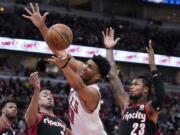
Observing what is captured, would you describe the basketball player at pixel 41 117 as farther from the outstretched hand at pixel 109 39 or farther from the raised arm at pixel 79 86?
the outstretched hand at pixel 109 39

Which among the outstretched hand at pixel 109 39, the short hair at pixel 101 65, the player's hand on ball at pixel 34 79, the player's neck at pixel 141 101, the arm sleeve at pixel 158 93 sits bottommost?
the player's neck at pixel 141 101

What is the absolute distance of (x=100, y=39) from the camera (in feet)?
84.1

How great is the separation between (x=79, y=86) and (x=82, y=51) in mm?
19651

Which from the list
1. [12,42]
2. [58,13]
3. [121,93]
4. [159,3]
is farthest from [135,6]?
[121,93]

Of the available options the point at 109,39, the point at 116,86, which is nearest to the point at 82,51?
the point at 109,39

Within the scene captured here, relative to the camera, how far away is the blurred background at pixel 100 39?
20.0 metres

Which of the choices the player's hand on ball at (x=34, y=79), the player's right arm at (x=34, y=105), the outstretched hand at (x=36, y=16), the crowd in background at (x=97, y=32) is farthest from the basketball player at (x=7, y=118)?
the crowd in background at (x=97, y=32)

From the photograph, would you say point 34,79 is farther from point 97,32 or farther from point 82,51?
point 97,32

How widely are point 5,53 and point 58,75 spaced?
338 cm

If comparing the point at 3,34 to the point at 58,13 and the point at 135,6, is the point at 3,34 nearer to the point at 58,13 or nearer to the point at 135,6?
the point at 58,13

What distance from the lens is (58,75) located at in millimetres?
24078

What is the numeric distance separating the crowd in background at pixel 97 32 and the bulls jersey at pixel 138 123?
17909 mm

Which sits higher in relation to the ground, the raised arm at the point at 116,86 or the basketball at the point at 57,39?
the basketball at the point at 57,39

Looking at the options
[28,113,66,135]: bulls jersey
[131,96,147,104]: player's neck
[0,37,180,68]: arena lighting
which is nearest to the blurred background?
[0,37,180,68]: arena lighting
